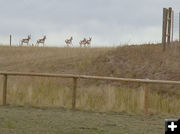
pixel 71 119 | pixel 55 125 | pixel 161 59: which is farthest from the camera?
pixel 161 59

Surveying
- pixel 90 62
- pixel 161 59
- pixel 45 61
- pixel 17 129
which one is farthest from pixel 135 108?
pixel 45 61

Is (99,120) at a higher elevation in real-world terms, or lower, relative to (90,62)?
lower

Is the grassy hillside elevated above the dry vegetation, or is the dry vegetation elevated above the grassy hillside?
the dry vegetation

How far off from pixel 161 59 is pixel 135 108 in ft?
29.2

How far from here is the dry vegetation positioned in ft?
41.6

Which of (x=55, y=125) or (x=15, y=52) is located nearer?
(x=55, y=125)

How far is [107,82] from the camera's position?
19422 mm

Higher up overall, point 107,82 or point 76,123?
point 107,82

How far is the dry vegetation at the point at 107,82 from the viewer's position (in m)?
12.7

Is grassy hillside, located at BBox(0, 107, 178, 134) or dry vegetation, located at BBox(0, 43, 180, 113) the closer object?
grassy hillside, located at BBox(0, 107, 178, 134)

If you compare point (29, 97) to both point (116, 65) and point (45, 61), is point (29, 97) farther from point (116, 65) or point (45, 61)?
point (45, 61)

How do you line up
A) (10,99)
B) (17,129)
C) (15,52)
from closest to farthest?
(17,129) → (10,99) → (15,52)

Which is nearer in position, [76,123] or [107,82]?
[76,123]

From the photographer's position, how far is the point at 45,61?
2856cm
